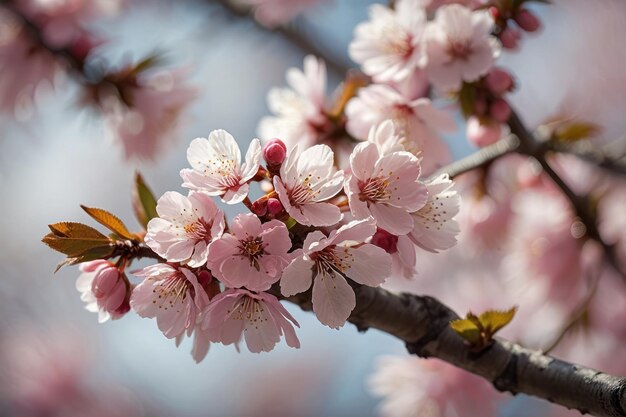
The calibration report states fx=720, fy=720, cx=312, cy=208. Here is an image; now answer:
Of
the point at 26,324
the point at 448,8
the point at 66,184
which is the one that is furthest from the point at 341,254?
the point at 66,184

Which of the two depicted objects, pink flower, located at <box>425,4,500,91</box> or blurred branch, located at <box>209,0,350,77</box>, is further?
blurred branch, located at <box>209,0,350,77</box>

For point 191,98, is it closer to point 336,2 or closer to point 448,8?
point 448,8

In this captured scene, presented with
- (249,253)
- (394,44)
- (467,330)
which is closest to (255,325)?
(249,253)

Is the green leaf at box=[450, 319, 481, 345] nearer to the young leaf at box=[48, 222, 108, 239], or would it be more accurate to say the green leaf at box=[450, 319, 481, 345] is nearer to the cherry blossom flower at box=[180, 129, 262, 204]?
the cherry blossom flower at box=[180, 129, 262, 204]

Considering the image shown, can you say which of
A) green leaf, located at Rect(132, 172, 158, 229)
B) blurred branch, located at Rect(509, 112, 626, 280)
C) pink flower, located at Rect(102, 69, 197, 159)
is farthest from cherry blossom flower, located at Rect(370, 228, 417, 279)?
pink flower, located at Rect(102, 69, 197, 159)

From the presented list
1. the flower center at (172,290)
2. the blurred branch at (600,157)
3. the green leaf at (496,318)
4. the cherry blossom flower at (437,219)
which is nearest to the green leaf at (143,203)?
the flower center at (172,290)

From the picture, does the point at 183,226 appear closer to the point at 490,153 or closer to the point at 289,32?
the point at 490,153
